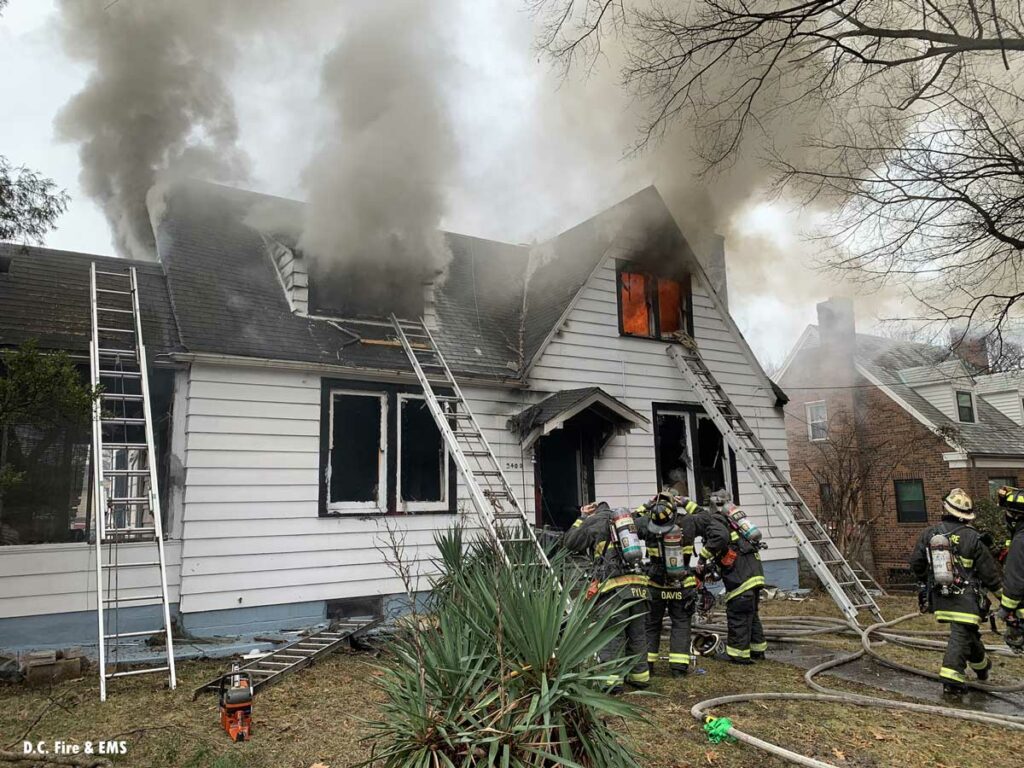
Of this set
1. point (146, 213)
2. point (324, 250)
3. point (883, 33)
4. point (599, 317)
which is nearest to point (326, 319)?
point (324, 250)

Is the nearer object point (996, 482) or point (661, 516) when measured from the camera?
point (661, 516)

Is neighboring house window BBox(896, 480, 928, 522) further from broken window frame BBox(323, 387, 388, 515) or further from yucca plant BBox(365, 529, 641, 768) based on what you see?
yucca plant BBox(365, 529, 641, 768)

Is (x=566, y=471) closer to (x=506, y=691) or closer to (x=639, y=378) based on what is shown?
(x=639, y=378)

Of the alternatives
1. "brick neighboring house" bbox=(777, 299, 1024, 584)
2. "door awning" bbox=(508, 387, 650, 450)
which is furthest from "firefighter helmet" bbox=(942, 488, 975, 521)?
"brick neighboring house" bbox=(777, 299, 1024, 584)

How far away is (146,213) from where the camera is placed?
10602 mm

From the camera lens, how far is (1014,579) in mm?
5957

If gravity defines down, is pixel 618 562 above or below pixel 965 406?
below

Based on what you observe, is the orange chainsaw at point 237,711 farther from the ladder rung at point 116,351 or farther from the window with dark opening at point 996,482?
the window with dark opening at point 996,482

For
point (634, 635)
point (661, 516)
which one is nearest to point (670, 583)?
point (661, 516)

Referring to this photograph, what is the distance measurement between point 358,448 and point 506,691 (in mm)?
6082

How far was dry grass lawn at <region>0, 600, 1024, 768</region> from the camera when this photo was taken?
14.1 ft

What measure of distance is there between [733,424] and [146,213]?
9.97 meters

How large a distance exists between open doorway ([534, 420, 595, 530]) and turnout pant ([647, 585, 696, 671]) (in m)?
3.76

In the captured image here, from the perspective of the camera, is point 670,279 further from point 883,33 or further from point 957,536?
point 957,536
